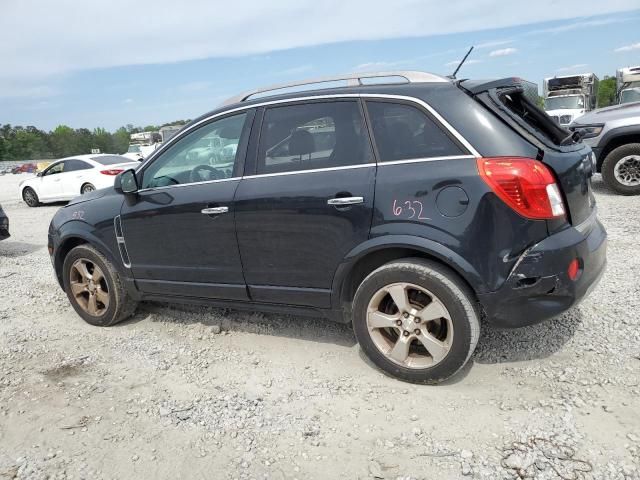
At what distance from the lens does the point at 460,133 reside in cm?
290

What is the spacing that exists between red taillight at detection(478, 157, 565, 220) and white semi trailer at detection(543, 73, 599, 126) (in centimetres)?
2074

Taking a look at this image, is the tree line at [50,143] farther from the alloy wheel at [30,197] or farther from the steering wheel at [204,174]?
the steering wheel at [204,174]

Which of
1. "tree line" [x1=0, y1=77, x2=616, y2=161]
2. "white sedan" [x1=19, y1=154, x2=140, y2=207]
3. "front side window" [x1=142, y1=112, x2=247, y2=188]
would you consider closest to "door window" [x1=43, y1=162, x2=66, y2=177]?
"white sedan" [x1=19, y1=154, x2=140, y2=207]

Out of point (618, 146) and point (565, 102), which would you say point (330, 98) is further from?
point (565, 102)

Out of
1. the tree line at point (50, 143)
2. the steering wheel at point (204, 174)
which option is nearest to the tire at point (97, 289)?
the steering wheel at point (204, 174)

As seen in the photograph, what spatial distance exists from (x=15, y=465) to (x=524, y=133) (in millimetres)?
3439

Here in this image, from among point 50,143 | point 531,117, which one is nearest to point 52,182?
point 531,117

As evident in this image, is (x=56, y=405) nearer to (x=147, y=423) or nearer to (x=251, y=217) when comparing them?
(x=147, y=423)

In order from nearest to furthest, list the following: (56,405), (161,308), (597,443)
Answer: (597,443)
(56,405)
(161,308)

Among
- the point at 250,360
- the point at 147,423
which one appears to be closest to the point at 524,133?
the point at 250,360

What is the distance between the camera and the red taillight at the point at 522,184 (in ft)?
8.95

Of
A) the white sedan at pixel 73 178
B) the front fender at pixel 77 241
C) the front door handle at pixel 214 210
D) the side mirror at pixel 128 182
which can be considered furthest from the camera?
the white sedan at pixel 73 178

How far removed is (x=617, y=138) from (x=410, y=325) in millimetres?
7228

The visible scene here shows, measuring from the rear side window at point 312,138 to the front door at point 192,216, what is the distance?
0.21 meters
